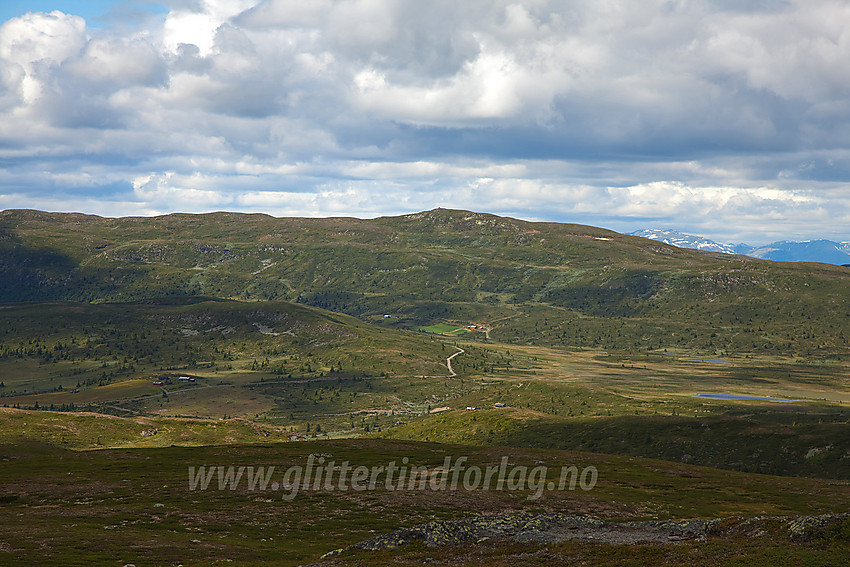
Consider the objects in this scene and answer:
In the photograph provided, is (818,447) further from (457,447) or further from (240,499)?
(240,499)

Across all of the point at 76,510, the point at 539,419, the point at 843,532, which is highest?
the point at 843,532

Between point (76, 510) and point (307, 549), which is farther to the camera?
point (76, 510)

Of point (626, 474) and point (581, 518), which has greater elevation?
point (581, 518)

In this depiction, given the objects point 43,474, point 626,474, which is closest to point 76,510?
point 43,474

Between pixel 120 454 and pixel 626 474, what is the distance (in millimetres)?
96796

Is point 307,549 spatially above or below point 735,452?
above

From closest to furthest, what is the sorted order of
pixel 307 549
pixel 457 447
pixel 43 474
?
1. pixel 307 549
2. pixel 43 474
3. pixel 457 447

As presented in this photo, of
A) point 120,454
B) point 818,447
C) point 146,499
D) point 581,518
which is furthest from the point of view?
point 818,447

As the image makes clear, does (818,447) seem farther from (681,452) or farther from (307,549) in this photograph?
(307,549)

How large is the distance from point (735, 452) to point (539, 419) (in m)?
55.3

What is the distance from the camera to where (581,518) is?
70.0 meters

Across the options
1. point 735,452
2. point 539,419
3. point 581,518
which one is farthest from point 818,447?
point 581,518

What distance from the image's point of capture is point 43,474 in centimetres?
9475

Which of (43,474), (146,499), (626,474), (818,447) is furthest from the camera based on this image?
(818,447)
